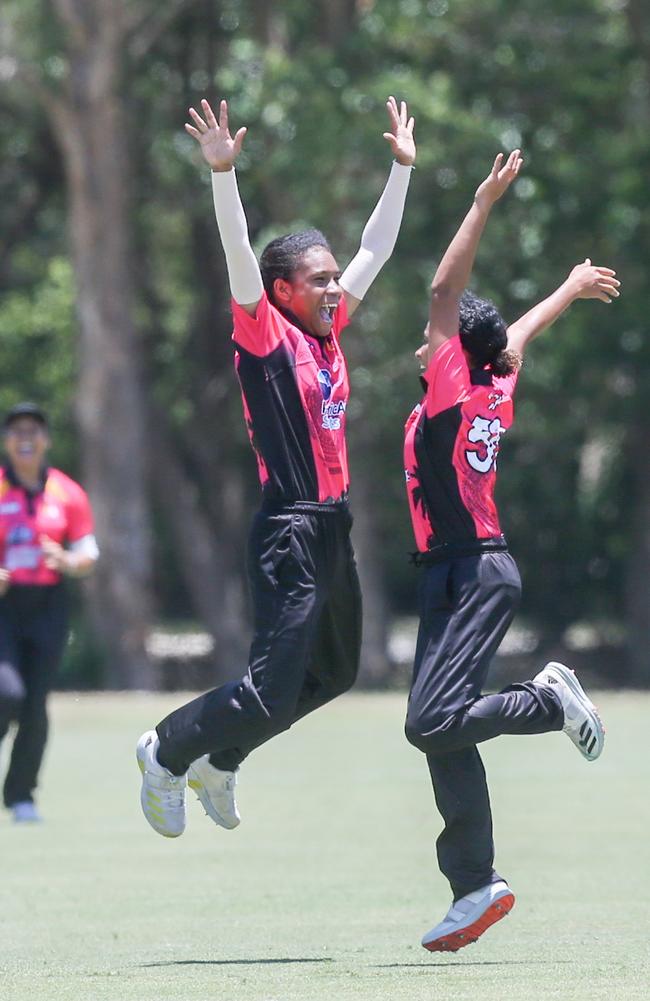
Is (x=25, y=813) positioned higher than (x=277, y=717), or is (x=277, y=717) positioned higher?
(x=277, y=717)

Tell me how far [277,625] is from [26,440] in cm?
504

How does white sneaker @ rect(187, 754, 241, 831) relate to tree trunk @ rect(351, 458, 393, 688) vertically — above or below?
above

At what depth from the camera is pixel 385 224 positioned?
722 cm

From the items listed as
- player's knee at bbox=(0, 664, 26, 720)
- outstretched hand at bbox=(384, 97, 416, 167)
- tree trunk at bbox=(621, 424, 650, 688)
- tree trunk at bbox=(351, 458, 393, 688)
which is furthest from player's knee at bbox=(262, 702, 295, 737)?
→ tree trunk at bbox=(621, 424, 650, 688)

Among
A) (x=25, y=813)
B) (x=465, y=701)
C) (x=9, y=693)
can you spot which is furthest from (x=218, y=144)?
(x=25, y=813)

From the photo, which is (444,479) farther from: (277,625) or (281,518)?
(277,625)

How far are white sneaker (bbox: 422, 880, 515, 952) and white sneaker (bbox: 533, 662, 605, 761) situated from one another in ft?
2.07

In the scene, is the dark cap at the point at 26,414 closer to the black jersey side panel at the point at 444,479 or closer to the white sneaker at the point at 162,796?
the white sneaker at the point at 162,796

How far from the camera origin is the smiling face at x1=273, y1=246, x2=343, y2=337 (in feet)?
22.2

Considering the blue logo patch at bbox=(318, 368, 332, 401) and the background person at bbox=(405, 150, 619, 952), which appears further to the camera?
the blue logo patch at bbox=(318, 368, 332, 401)

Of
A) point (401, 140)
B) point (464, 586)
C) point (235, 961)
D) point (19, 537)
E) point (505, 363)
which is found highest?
point (401, 140)

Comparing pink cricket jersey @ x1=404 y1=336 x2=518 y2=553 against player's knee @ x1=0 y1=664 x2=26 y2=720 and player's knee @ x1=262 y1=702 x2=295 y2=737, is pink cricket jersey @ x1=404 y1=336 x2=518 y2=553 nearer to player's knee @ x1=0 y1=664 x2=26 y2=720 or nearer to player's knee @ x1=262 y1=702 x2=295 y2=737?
player's knee @ x1=262 y1=702 x2=295 y2=737

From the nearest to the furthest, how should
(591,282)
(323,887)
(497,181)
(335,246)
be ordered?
1. (497,181)
2. (591,282)
3. (323,887)
4. (335,246)

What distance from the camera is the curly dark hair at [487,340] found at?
6.68m
